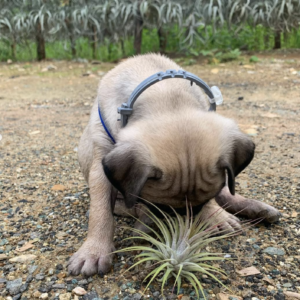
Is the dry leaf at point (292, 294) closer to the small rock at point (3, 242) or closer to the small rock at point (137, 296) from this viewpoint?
the small rock at point (137, 296)

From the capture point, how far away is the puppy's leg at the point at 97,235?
8.31ft

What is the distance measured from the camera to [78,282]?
A: 8.02 ft

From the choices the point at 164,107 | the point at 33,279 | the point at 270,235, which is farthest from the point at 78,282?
the point at 270,235

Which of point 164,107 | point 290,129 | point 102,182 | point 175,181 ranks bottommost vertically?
point 290,129

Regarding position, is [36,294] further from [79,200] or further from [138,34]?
[138,34]

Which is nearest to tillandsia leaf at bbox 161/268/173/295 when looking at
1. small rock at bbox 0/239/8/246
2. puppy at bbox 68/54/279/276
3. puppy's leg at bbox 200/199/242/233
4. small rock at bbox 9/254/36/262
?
puppy at bbox 68/54/279/276

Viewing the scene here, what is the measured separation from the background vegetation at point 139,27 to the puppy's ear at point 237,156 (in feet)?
28.9

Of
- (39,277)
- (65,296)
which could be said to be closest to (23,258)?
(39,277)

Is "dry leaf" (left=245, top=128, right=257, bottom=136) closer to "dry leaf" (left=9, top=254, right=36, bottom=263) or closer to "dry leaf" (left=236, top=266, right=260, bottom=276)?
"dry leaf" (left=236, top=266, right=260, bottom=276)

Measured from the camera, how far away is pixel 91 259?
2.56 m

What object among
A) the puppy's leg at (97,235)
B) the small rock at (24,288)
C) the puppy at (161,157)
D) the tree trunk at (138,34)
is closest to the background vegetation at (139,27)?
the tree trunk at (138,34)

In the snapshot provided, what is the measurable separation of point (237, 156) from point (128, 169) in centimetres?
73

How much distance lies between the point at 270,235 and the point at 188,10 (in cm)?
922

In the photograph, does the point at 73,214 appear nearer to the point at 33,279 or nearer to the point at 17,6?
the point at 33,279
